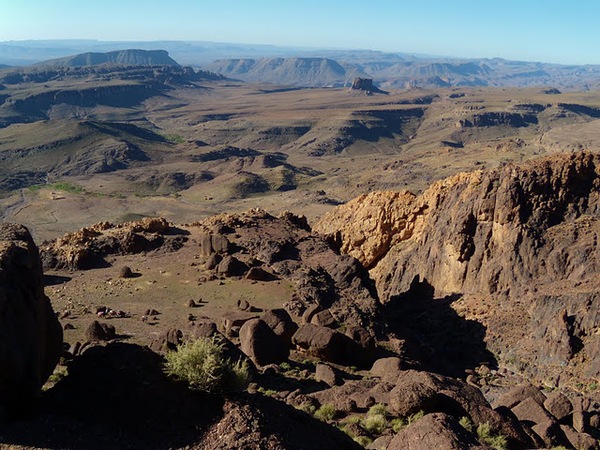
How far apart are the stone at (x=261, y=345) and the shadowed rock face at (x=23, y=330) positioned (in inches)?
365

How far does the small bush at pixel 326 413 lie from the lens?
52.0 ft

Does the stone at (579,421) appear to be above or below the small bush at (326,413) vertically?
below

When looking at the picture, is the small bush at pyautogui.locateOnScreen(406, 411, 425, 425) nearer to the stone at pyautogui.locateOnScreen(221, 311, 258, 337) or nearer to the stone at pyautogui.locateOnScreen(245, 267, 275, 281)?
the stone at pyautogui.locateOnScreen(221, 311, 258, 337)

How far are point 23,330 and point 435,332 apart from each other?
993 inches

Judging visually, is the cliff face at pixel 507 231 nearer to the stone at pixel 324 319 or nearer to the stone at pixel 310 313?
the stone at pixel 310 313

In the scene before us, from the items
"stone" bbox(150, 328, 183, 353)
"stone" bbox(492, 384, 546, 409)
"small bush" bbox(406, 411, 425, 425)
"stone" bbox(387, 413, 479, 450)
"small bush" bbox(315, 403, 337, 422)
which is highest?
"stone" bbox(387, 413, 479, 450)

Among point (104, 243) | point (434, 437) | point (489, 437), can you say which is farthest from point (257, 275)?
point (434, 437)

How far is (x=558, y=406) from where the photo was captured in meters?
19.9

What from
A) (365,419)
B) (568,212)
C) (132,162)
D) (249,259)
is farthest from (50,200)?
(365,419)

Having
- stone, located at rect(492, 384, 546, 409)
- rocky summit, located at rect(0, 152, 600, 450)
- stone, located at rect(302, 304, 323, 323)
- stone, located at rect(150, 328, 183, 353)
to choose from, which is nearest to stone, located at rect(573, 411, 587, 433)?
rocky summit, located at rect(0, 152, 600, 450)

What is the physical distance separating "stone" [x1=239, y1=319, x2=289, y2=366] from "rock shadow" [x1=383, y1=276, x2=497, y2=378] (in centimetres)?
665

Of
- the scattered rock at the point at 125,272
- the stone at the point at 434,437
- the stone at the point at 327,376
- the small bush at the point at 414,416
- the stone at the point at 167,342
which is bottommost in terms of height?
the scattered rock at the point at 125,272

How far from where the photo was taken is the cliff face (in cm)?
3216

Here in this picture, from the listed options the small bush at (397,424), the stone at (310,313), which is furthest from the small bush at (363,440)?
the stone at (310,313)
